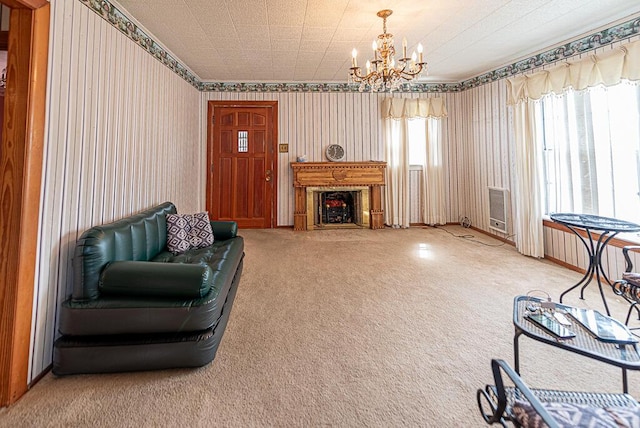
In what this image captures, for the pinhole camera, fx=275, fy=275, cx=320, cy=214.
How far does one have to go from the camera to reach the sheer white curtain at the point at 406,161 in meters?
5.21

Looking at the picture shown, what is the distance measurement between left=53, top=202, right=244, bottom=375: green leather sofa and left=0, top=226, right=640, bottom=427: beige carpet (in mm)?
102

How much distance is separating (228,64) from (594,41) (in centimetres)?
457

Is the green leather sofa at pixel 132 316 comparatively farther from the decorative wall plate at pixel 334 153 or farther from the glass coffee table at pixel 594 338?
the decorative wall plate at pixel 334 153

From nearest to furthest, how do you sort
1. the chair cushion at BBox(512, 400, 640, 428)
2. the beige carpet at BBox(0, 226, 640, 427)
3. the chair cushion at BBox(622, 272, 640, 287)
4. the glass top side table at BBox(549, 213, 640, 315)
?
the chair cushion at BBox(512, 400, 640, 428) < the beige carpet at BBox(0, 226, 640, 427) < the chair cushion at BBox(622, 272, 640, 287) < the glass top side table at BBox(549, 213, 640, 315)

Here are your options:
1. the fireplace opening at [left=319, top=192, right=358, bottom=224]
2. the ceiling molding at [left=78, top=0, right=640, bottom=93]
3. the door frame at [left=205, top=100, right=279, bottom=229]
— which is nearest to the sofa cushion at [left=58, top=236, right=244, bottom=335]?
the ceiling molding at [left=78, top=0, right=640, bottom=93]

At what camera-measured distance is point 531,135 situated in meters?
3.54

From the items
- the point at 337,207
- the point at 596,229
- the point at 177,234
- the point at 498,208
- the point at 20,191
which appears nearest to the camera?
the point at 20,191

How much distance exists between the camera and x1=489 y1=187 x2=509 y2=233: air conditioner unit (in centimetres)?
425

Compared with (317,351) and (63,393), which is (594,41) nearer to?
(317,351)

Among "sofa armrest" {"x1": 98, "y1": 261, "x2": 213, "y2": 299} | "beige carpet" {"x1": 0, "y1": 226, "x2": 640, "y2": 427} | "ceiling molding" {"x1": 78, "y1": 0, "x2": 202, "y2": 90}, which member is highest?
"ceiling molding" {"x1": 78, "y1": 0, "x2": 202, "y2": 90}

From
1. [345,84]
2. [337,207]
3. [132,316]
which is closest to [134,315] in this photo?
[132,316]

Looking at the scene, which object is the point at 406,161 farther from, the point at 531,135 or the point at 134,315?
the point at 134,315

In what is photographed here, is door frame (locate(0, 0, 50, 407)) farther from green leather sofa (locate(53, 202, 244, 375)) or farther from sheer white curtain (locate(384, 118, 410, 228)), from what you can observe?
sheer white curtain (locate(384, 118, 410, 228))

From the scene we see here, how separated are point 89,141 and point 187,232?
1077mm
